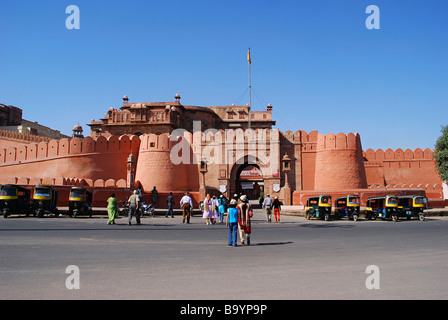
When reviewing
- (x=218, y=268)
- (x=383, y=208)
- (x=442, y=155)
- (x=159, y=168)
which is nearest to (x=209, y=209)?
(x=383, y=208)

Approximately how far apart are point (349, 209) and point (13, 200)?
1538cm

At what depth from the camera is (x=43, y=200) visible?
17.1 m

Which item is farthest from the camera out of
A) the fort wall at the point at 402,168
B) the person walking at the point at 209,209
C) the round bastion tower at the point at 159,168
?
the fort wall at the point at 402,168

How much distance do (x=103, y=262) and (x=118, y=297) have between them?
222 cm

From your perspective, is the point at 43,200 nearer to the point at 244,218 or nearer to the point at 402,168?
the point at 244,218

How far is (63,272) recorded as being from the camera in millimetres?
5270

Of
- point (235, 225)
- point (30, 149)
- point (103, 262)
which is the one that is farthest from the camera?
point (30, 149)

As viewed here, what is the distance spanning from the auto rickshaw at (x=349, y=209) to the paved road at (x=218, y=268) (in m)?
8.61

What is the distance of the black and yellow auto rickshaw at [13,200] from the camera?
1648 cm

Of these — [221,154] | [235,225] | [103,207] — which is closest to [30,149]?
[103,207]

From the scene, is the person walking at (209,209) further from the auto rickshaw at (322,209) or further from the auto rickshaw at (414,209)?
the auto rickshaw at (414,209)

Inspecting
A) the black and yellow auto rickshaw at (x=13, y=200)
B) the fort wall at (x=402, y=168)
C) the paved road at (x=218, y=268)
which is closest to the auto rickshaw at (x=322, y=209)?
the paved road at (x=218, y=268)

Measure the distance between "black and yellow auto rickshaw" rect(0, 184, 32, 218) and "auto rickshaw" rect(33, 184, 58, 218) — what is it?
395mm
